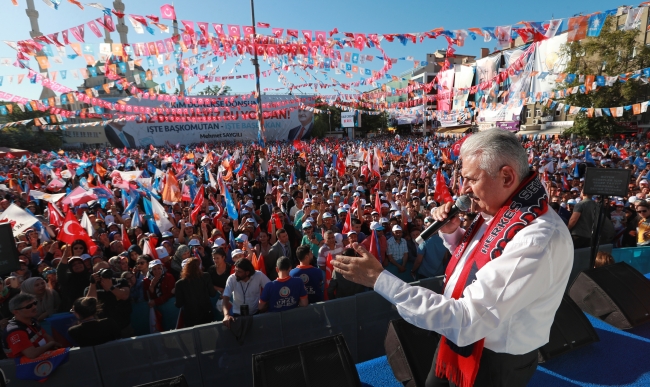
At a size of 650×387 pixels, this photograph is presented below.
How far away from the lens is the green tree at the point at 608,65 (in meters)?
21.6

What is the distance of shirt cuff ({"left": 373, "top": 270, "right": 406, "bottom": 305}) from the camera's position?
4.58 feet

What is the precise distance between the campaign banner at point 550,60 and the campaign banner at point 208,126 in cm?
2309

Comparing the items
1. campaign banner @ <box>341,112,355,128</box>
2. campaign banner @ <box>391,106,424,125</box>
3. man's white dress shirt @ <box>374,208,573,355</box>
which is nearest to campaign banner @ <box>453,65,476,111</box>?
campaign banner @ <box>391,106,424,125</box>

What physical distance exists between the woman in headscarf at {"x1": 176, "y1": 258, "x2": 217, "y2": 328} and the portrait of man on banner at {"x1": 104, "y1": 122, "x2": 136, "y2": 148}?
145 ft

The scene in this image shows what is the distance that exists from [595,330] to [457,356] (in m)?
2.56

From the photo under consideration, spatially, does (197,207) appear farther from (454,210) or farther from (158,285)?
(454,210)

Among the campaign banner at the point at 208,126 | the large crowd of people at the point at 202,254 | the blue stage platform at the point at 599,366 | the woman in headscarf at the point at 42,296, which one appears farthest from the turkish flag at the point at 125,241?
the campaign banner at the point at 208,126

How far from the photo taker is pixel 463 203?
1.92m

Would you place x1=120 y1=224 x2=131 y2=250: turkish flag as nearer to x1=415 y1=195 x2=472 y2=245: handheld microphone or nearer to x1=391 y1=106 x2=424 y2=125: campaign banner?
x1=415 y1=195 x2=472 y2=245: handheld microphone

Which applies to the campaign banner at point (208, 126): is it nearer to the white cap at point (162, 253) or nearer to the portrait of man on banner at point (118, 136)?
the portrait of man on banner at point (118, 136)

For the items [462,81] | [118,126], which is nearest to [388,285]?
[462,81]

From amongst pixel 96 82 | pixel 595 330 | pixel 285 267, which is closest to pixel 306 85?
pixel 285 267

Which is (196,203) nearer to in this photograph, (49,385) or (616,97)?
(49,385)

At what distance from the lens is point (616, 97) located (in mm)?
22359
